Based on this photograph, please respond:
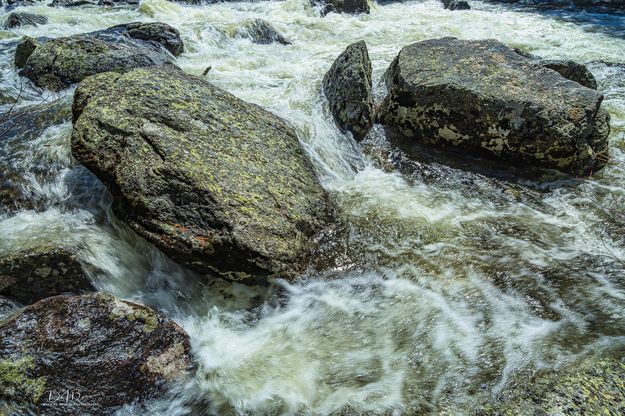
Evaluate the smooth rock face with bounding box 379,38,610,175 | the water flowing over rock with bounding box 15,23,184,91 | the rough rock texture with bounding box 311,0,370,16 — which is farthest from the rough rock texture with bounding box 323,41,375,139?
the rough rock texture with bounding box 311,0,370,16

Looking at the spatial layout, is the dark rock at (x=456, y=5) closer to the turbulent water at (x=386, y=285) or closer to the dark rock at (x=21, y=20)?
the turbulent water at (x=386, y=285)

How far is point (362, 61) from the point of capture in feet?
22.8

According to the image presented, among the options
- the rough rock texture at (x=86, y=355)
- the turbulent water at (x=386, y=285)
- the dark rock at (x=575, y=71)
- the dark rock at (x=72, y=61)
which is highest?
the dark rock at (x=72, y=61)

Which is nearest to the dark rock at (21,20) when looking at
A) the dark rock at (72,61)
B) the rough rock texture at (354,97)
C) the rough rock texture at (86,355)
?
the dark rock at (72,61)

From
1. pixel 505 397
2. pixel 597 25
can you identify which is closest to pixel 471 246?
pixel 505 397

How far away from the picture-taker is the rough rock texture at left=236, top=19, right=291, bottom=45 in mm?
12523

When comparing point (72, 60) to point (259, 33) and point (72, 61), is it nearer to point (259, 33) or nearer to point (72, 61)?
point (72, 61)

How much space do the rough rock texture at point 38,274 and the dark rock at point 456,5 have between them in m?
18.4

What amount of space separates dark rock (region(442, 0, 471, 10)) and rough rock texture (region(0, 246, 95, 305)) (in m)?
18.4

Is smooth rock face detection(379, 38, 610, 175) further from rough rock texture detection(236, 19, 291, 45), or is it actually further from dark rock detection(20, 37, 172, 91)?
rough rock texture detection(236, 19, 291, 45)

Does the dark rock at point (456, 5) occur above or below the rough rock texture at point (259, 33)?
below

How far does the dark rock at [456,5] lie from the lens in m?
18.2

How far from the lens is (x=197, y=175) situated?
15.4ft

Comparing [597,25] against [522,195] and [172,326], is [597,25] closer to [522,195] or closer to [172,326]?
[522,195]
